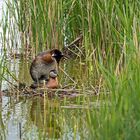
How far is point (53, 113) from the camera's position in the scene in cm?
598

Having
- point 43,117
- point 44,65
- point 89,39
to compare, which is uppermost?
point 89,39

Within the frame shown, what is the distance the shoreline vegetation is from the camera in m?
4.27

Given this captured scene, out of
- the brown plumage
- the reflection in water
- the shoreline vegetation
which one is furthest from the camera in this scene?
the brown plumage

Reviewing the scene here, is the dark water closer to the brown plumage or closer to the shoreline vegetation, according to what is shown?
the shoreline vegetation

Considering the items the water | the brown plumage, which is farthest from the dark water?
the brown plumage

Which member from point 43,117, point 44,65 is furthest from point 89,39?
point 43,117

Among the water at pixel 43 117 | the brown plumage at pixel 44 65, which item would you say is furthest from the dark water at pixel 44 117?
the brown plumage at pixel 44 65

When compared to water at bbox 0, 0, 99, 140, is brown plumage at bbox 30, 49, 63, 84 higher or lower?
higher

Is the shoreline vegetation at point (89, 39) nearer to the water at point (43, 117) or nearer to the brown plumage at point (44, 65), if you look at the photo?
the water at point (43, 117)

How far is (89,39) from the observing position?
764 centimetres

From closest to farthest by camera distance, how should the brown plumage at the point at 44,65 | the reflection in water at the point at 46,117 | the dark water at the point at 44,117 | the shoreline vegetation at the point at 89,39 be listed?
1. the shoreline vegetation at the point at 89,39
2. the dark water at the point at 44,117
3. the reflection in water at the point at 46,117
4. the brown plumage at the point at 44,65

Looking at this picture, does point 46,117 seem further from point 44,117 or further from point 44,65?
point 44,65

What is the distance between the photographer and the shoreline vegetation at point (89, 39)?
4.27 metres

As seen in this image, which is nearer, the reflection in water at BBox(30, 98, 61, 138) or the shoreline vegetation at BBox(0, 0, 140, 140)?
the shoreline vegetation at BBox(0, 0, 140, 140)
